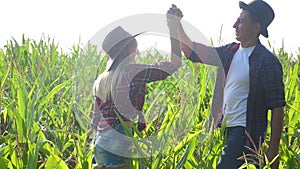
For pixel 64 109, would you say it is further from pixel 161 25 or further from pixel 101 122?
pixel 161 25

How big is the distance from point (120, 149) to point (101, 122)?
161 mm

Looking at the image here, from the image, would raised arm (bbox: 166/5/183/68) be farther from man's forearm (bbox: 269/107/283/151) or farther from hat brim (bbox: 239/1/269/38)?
man's forearm (bbox: 269/107/283/151)

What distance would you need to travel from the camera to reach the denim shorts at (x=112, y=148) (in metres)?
1.88

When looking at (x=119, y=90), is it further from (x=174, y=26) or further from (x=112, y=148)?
(x=174, y=26)

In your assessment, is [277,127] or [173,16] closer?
[277,127]

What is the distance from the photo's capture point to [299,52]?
468 cm

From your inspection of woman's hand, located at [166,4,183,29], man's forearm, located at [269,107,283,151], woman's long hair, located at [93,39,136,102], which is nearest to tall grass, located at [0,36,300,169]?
man's forearm, located at [269,107,283,151]

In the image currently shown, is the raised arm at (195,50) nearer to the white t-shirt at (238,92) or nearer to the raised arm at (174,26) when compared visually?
the raised arm at (174,26)

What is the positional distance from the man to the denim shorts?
0.37 metres

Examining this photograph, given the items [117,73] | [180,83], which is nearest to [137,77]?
[117,73]

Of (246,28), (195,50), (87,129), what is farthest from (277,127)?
(87,129)

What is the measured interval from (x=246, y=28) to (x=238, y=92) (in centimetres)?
24

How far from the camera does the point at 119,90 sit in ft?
6.24

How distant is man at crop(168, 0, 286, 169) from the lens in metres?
1.96
